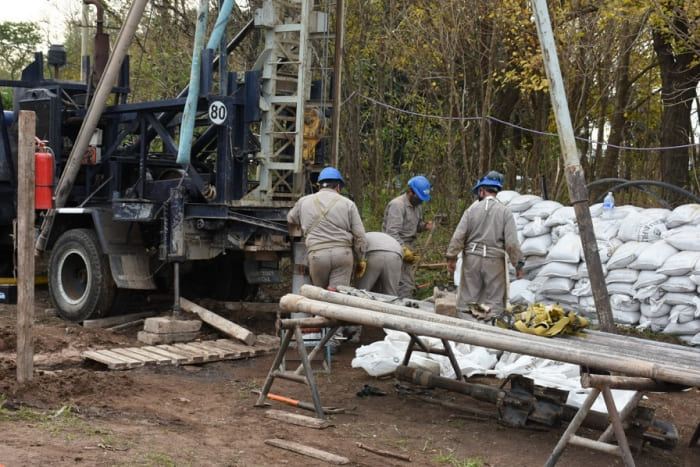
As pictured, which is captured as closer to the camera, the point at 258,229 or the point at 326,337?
the point at 326,337

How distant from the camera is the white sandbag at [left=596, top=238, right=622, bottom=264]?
9930mm

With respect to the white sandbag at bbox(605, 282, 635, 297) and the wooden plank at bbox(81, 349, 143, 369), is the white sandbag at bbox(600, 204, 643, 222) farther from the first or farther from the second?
the wooden plank at bbox(81, 349, 143, 369)

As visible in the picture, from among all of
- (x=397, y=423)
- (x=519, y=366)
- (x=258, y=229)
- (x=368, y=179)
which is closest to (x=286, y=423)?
(x=397, y=423)

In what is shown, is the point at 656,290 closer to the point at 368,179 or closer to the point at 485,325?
the point at 485,325

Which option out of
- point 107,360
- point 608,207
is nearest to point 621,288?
point 608,207

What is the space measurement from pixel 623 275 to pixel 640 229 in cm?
60

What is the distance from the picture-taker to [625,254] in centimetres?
967

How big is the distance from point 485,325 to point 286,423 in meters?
1.50

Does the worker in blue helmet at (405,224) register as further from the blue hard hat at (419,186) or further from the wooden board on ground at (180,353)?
the wooden board on ground at (180,353)

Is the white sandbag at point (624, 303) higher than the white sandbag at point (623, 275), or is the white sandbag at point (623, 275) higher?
the white sandbag at point (623, 275)

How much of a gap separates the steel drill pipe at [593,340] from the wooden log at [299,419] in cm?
84

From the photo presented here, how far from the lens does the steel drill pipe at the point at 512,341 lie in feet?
→ 15.5

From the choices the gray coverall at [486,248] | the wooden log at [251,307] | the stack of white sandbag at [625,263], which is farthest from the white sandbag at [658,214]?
the wooden log at [251,307]

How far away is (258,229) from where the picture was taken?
8992mm
